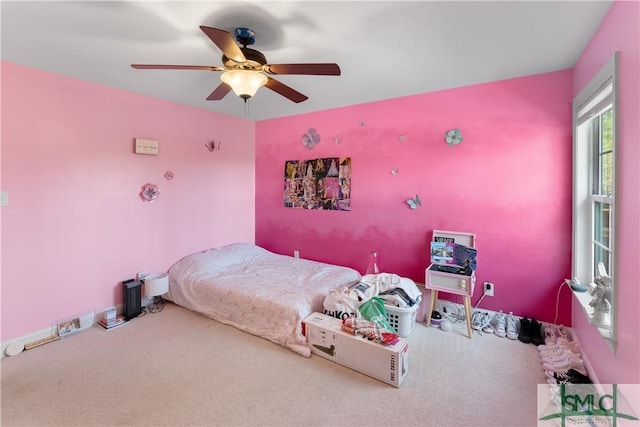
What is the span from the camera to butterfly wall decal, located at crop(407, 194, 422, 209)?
3123mm

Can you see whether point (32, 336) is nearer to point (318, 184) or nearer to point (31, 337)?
point (31, 337)

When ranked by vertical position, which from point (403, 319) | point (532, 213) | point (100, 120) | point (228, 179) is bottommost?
point (403, 319)

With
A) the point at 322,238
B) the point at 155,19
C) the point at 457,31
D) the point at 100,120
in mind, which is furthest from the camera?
the point at 322,238

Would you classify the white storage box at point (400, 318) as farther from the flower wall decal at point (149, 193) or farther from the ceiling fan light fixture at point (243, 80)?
the flower wall decal at point (149, 193)

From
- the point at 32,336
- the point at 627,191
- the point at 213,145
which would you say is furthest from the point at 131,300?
the point at 627,191

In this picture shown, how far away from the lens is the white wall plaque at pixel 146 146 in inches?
120

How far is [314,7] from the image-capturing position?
1604 mm

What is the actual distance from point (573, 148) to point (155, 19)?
3.20 meters

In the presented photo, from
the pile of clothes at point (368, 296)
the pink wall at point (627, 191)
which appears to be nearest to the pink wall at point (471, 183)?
the pile of clothes at point (368, 296)

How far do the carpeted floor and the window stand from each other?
82 cm

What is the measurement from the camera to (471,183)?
2.85 meters

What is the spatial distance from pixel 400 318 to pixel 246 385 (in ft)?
4.32

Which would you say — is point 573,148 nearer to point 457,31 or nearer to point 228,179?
point 457,31

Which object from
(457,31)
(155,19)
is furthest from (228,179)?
(457,31)
